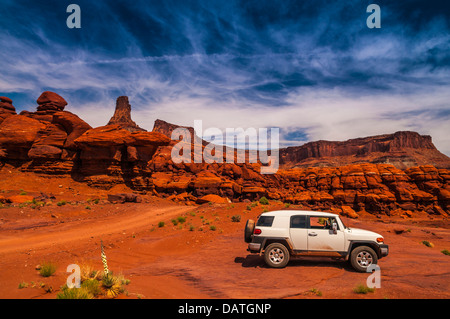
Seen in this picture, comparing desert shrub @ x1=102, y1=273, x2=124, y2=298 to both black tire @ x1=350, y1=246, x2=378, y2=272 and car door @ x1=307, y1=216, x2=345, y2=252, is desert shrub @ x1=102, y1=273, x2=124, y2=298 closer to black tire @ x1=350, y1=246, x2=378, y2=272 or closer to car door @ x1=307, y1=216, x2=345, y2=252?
car door @ x1=307, y1=216, x2=345, y2=252

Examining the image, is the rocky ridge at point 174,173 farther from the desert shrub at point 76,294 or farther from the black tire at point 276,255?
the desert shrub at point 76,294

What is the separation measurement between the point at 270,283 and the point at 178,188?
3975cm

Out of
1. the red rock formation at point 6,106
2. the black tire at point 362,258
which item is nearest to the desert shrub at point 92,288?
the black tire at point 362,258

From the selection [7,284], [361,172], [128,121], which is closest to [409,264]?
[7,284]

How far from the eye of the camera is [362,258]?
7.41 metres

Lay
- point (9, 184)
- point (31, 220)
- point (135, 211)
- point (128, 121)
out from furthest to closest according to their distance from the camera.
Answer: point (128, 121) → point (9, 184) → point (135, 211) → point (31, 220)

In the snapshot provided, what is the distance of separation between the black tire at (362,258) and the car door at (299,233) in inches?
56.6

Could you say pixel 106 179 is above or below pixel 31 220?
above

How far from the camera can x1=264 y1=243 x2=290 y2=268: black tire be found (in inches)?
302

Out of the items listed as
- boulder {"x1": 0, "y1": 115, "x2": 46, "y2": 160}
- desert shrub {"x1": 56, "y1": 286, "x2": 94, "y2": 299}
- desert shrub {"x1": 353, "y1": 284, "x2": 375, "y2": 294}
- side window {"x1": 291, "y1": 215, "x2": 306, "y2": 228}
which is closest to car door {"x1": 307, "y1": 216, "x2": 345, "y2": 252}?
side window {"x1": 291, "y1": 215, "x2": 306, "y2": 228}

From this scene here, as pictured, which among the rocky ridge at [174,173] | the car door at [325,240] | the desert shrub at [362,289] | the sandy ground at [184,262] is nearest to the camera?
the desert shrub at [362,289]

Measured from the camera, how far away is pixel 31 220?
15930mm

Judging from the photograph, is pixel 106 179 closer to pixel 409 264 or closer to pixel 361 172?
pixel 409 264

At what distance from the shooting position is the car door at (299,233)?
301 inches
